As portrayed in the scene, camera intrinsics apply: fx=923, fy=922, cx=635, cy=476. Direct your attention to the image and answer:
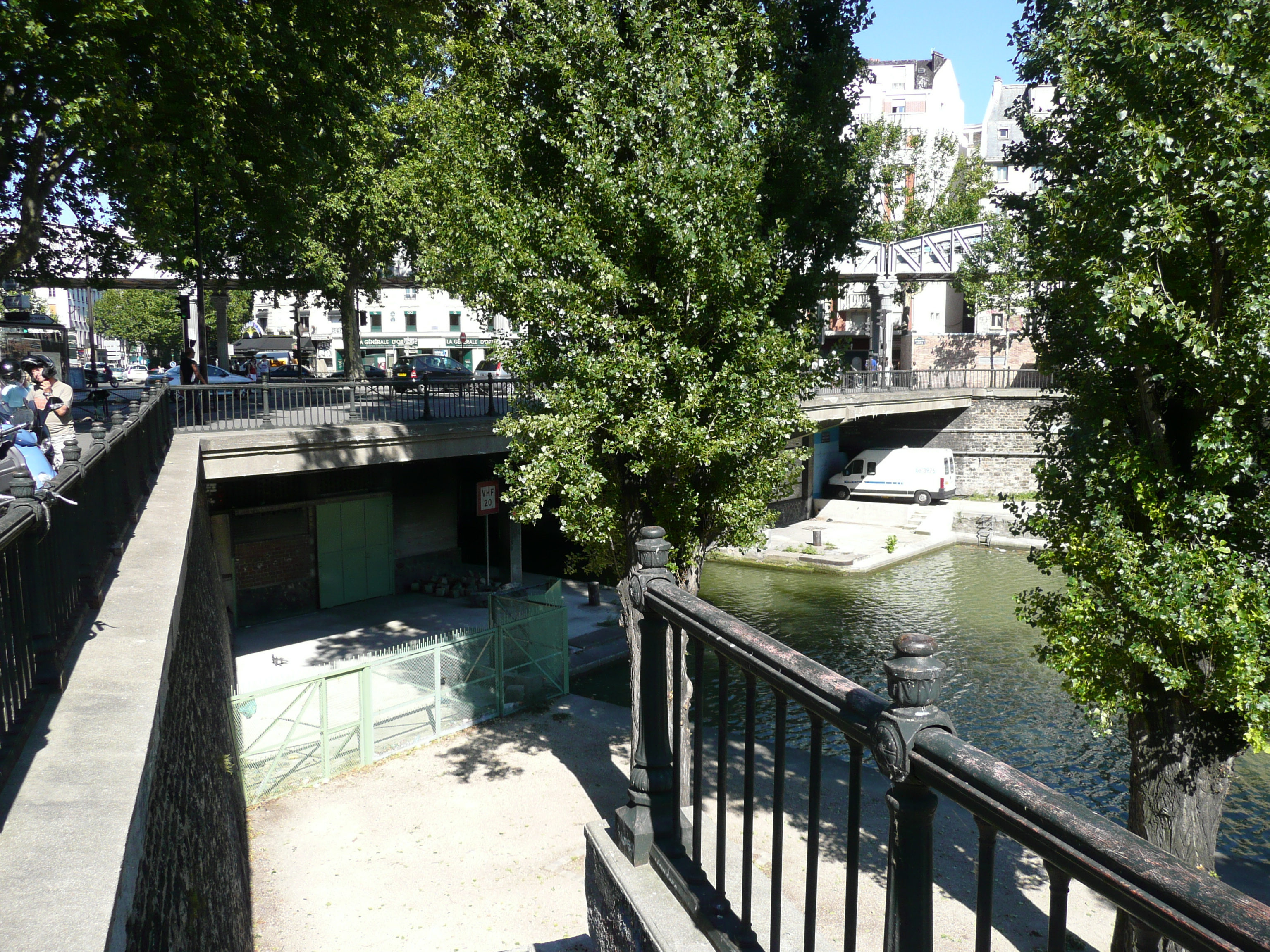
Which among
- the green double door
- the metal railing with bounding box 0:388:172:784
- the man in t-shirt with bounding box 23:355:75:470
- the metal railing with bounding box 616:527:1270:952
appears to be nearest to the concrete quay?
the green double door

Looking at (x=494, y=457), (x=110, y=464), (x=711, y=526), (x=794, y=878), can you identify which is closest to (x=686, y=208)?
(x=711, y=526)

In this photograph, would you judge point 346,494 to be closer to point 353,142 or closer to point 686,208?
point 353,142

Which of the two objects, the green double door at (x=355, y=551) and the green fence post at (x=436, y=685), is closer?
the green fence post at (x=436, y=685)

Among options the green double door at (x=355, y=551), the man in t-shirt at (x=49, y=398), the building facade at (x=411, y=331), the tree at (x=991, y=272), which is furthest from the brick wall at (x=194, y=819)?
the building facade at (x=411, y=331)

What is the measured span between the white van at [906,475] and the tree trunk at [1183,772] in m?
28.2

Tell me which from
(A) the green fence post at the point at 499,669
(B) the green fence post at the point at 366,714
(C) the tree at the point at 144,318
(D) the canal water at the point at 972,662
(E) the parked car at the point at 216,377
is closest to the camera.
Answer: (B) the green fence post at the point at 366,714

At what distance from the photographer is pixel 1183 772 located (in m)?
8.55

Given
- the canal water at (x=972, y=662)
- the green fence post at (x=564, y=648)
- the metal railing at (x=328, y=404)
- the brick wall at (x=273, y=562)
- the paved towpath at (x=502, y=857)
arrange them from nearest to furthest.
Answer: the paved towpath at (x=502, y=857) → the canal water at (x=972, y=662) → the green fence post at (x=564, y=648) → the metal railing at (x=328, y=404) → the brick wall at (x=273, y=562)

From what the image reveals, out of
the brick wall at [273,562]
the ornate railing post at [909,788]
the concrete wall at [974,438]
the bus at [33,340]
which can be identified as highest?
the bus at [33,340]

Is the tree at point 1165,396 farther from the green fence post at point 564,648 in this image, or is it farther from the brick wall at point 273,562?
the brick wall at point 273,562

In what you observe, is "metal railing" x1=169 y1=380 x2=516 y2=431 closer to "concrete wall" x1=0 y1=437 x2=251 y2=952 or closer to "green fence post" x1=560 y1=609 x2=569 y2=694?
"green fence post" x1=560 y1=609 x2=569 y2=694

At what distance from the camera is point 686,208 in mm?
9789

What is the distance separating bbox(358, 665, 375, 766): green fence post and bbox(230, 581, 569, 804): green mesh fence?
13 millimetres

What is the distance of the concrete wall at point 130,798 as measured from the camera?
231 centimetres
